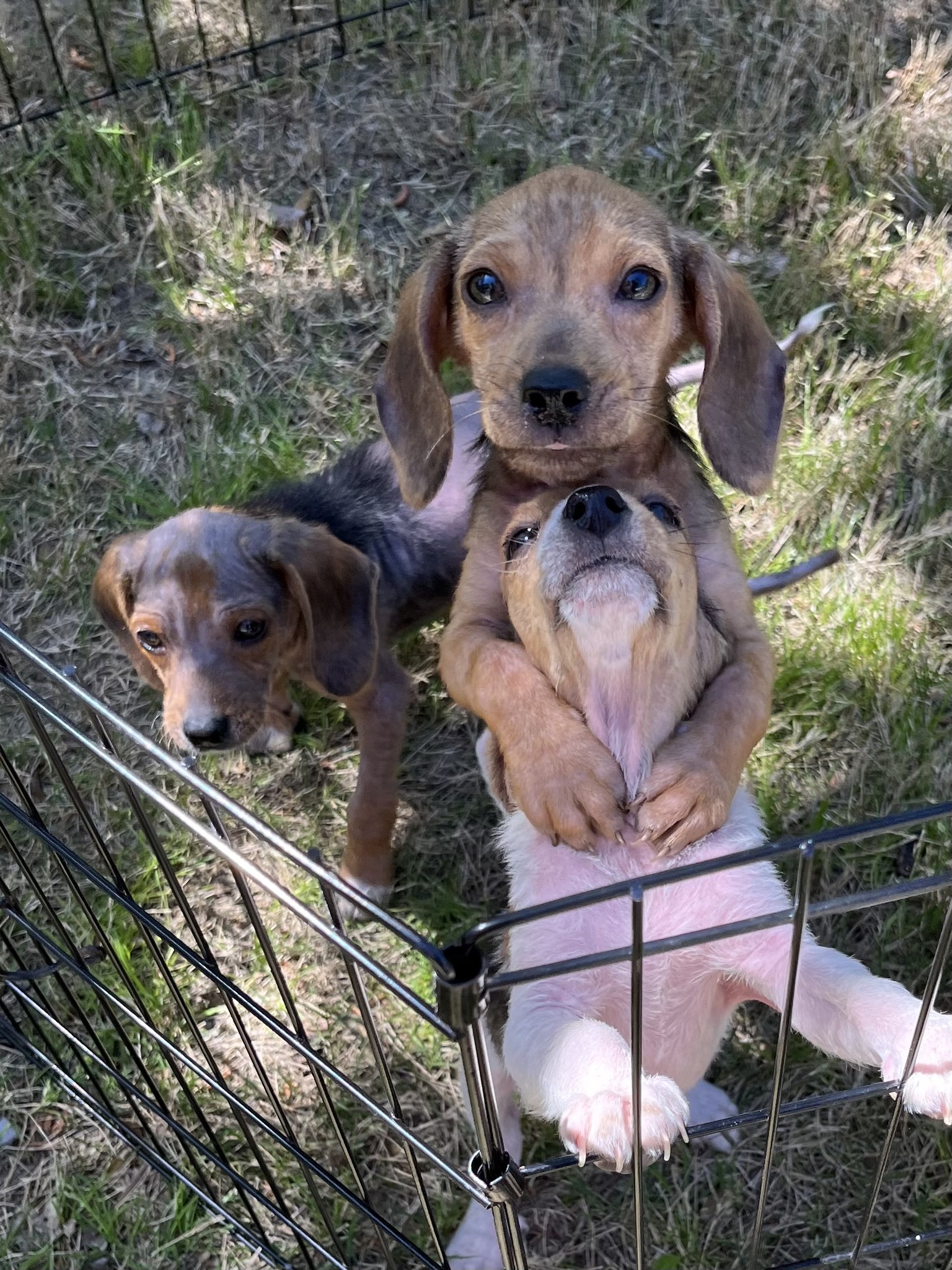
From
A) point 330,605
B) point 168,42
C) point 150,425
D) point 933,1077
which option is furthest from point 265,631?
point 168,42

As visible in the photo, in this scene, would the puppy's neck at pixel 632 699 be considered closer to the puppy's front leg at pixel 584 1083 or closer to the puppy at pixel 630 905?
the puppy at pixel 630 905

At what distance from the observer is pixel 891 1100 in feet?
9.20

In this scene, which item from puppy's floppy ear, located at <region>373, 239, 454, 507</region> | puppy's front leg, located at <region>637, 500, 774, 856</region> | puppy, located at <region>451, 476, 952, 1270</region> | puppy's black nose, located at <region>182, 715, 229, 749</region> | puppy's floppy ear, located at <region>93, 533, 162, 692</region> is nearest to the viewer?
puppy, located at <region>451, 476, 952, 1270</region>

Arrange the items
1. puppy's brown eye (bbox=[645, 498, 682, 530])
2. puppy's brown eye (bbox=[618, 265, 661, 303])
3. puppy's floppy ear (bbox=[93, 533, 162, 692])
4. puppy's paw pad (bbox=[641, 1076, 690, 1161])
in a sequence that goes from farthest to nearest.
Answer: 1. puppy's floppy ear (bbox=[93, 533, 162, 692])
2. puppy's brown eye (bbox=[618, 265, 661, 303])
3. puppy's brown eye (bbox=[645, 498, 682, 530])
4. puppy's paw pad (bbox=[641, 1076, 690, 1161])

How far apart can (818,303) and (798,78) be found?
1.13m

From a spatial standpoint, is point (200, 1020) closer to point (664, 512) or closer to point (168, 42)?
point (664, 512)

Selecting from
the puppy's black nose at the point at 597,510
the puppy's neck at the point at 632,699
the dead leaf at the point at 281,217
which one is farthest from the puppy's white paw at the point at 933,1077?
the dead leaf at the point at 281,217

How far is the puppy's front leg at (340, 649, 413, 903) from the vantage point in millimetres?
3229

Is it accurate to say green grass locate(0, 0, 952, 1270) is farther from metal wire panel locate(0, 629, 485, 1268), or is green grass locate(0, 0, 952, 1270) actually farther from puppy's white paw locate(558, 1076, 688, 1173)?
puppy's white paw locate(558, 1076, 688, 1173)

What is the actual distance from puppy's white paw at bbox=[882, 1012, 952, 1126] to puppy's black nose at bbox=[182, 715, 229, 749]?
1.76 meters

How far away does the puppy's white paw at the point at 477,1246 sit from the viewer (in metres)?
2.71

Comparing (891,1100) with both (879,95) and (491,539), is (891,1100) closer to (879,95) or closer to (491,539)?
(491,539)

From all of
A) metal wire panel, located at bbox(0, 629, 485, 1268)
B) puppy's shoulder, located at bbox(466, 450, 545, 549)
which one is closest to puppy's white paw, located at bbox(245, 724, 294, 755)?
metal wire panel, located at bbox(0, 629, 485, 1268)

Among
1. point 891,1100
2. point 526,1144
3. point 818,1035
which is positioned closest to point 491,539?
point 818,1035
